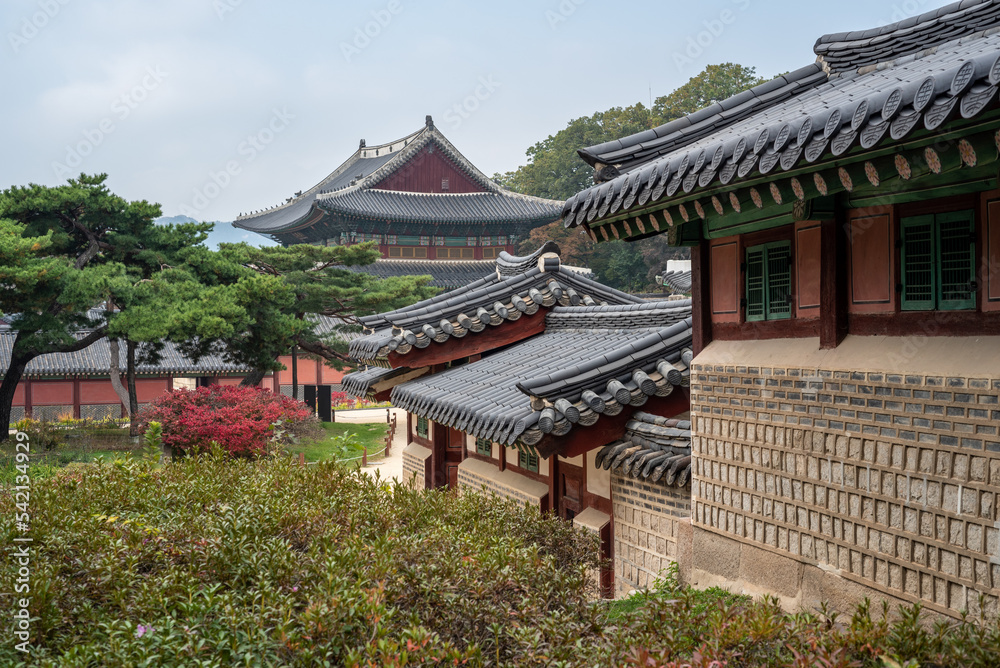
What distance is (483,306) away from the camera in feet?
40.2

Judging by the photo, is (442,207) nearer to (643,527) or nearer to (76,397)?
(76,397)

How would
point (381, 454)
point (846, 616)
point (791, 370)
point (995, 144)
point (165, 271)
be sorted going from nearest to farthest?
1. point (995, 144)
2. point (846, 616)
3. point (791, 370)
4. point (165, 271)
5. point (381, 454)

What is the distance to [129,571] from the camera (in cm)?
410

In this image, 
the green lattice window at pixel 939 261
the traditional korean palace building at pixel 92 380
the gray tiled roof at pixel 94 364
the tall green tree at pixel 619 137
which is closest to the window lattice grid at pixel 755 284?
the green lattice window at pixel 939 261

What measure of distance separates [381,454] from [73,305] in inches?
368

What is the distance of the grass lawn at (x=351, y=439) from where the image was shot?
2192 centimetres

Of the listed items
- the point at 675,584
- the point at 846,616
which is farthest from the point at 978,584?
the point at 675,584

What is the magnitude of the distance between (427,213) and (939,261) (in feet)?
102

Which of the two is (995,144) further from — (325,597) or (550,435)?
(550,435)

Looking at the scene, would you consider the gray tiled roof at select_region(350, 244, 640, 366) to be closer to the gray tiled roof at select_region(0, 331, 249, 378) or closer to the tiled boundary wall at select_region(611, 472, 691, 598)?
the tiled boundary wall at select_region(611, 472, 691, 598)

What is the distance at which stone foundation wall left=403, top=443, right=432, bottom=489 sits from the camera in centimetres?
1398

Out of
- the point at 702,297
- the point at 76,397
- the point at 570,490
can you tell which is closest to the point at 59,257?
the point at 76,397

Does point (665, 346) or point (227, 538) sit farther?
point (665, 346)

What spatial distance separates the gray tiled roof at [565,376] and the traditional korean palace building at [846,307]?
128 centimetres
